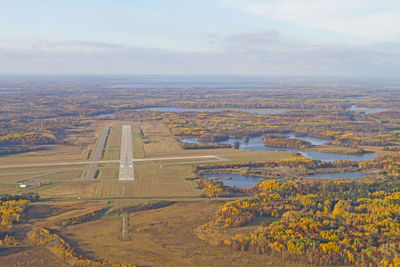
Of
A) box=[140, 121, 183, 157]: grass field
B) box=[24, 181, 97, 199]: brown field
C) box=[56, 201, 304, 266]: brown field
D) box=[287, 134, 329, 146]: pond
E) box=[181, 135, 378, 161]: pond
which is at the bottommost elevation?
box=[56, 201, 304, 266]: brown field

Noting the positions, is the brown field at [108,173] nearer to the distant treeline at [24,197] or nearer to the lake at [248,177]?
the distant treeline at [24,197]

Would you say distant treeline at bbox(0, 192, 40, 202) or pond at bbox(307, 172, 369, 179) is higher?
distant treeline at bbox(0, 192, 40, 202)

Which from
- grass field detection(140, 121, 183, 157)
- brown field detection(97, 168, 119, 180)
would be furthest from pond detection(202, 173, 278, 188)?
grass field detection(140, 121, 183, 157)

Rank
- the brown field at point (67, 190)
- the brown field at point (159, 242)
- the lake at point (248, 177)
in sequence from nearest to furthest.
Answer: the brown field at point (159, 242), the brown field at point (67, 190), the lake at point (248, 177)

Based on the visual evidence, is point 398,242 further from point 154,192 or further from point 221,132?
point 221,132

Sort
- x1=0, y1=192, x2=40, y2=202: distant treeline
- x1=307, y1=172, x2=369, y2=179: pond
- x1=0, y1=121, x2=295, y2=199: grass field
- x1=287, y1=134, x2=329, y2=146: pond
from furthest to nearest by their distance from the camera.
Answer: x1=287, y1=134, x2=329, y2=146: pond < x1=307, y1=172, x2=369, y2=179: pond < x1=0, y1=121, x2=295, y2=199: grass field < x1=0, y1=192, x2=40, y2=202: distant treeline

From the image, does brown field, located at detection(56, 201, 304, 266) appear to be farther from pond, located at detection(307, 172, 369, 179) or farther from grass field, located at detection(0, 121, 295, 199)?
pond, located at detection(307, 172, 369, 179)

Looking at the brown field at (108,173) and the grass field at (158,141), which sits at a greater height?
the grass field at (158,141)

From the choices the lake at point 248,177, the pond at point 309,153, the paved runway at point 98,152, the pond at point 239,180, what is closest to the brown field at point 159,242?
the pond at point 239,180

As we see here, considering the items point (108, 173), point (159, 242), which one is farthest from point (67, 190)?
point (159, 242)

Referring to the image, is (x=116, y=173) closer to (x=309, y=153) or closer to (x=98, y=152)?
(x=98, y=152)
